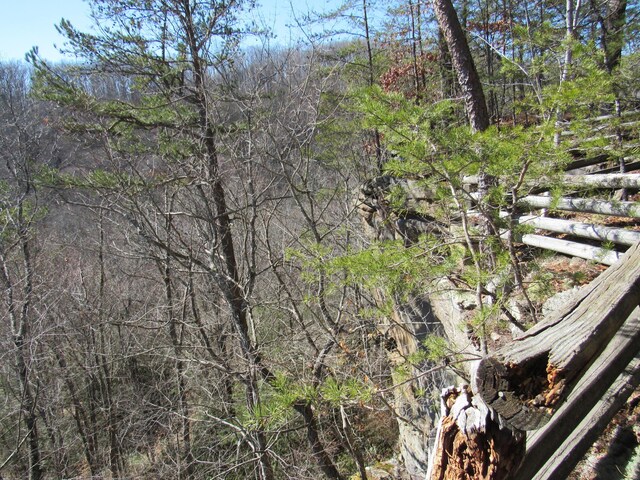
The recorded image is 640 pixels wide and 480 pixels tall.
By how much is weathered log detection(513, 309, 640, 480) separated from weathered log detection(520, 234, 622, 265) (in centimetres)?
144

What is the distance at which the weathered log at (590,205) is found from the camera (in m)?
3.01

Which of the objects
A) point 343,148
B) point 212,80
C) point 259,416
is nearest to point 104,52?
point 212,80

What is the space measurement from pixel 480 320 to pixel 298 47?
17.7ft

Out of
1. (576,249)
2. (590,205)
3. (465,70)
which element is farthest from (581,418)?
(465,70)

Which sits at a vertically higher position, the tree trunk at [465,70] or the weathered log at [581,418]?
the tree trunk at [465,70]

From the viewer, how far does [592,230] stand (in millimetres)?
3504

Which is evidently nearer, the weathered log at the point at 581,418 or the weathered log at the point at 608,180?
the weathered log at the point at 581,418

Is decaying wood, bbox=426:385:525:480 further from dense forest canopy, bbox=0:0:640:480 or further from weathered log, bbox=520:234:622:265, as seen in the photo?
weathered log, bbox=520:234:622:265

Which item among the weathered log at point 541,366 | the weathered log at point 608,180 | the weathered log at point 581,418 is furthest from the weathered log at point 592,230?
the weathered log at point 541,366

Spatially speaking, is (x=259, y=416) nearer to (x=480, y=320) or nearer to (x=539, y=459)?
(x=480, y=320)

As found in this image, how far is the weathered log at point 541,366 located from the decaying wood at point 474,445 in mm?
43

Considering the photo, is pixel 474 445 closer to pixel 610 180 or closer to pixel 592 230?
pixel 592 230

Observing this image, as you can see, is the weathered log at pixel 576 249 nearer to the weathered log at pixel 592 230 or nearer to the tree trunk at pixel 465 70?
the weathered log at pixel 592 230

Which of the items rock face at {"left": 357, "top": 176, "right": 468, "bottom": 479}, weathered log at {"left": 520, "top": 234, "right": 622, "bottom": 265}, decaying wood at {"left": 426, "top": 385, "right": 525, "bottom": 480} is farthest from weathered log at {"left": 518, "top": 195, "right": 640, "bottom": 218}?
decaying wood at {"left": 426, "top": 385, "right": 525, "bottom": 480}
